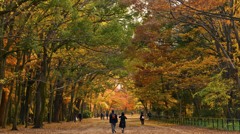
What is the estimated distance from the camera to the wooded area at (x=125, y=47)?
1575 centimetres

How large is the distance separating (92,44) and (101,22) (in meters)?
4.51

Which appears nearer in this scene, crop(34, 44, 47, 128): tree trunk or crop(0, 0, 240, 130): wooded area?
crop(0, 0, 240, 130): wooded area

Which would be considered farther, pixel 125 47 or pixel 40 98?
pixel 40 98

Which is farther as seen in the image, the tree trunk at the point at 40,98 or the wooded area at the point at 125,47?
the tree trunk at the point at 40,98

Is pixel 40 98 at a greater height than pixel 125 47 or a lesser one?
lesser

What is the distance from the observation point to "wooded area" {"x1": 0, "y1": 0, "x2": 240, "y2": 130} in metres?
15.8

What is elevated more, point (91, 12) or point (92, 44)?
point (91, 12)

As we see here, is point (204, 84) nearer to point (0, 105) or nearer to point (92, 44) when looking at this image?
point (92, 44)

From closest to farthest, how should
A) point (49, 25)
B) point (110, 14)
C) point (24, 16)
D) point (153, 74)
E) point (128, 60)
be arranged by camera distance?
1. point (24, 16)
2. point (49, 25)
3. point (110, 14)
4. point (128, 60)
5. point (153, 74)

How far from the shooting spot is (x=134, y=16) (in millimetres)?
19391

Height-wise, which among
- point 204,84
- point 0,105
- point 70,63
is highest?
point 70,63

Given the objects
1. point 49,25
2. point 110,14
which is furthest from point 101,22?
point 49,25

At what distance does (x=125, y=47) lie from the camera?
2267 cm

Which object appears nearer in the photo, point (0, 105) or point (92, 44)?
point (92, 44)
